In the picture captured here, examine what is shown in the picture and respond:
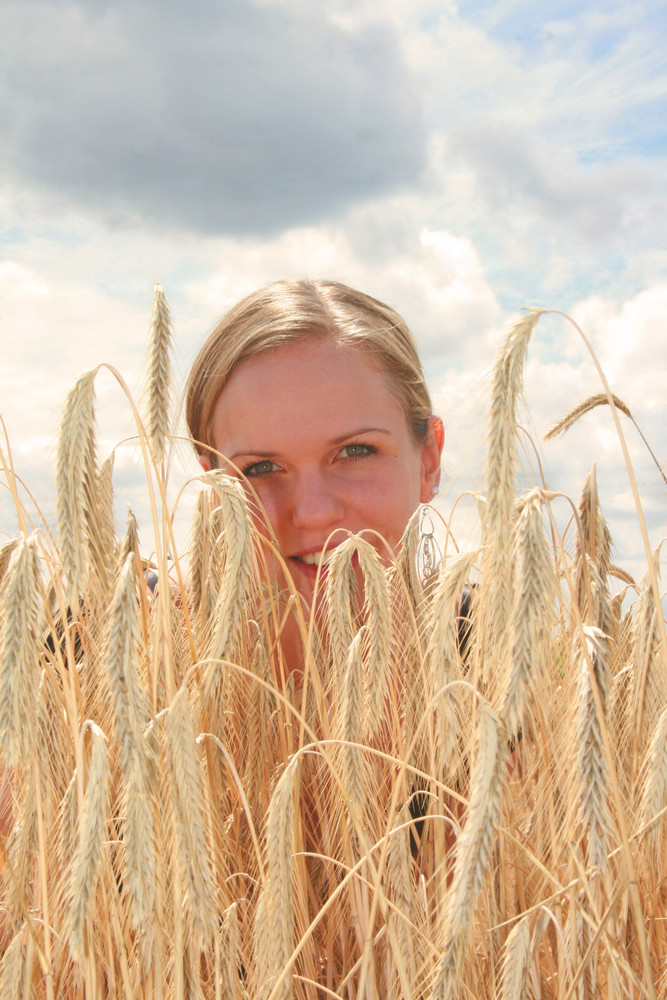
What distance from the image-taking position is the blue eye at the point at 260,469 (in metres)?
2.34

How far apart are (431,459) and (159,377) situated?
6.20ft

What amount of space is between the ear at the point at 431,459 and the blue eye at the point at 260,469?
803mm

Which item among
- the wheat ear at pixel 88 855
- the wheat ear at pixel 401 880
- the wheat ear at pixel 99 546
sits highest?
the wheat ear at pixel 99 546

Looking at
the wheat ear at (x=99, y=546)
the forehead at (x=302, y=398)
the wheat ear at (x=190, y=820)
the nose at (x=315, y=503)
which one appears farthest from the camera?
the forehead at (x=302, y=398)

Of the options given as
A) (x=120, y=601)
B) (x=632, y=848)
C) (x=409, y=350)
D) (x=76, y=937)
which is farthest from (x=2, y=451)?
(x=409, y=350)

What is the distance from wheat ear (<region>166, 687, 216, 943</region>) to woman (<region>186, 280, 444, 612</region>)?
42.4 inches

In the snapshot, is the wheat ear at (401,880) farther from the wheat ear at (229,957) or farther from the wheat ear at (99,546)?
the wheat ear at (99,546)

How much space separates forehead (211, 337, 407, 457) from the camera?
7.25ft

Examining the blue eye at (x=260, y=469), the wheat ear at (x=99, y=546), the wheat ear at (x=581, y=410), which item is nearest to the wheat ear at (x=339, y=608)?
the wheat ear at (x=99, y=546)

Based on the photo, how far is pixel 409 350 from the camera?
9.67ft

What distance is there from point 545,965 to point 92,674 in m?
0.96

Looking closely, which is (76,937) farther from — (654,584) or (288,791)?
(654,584)

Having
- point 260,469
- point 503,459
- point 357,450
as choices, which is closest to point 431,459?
point 357,450

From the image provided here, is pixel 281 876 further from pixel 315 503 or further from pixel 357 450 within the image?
pixel 357 450
